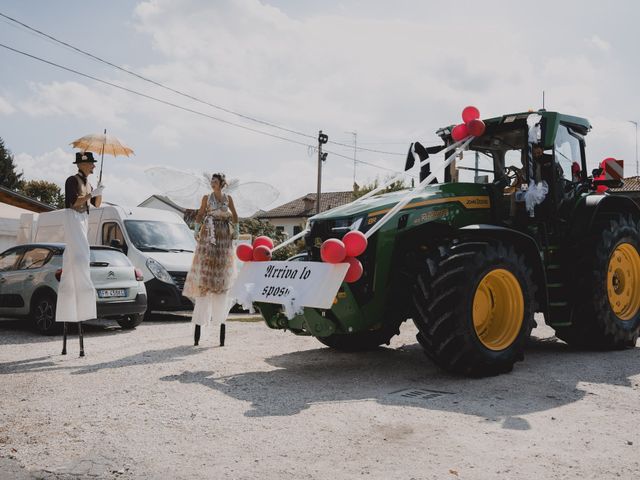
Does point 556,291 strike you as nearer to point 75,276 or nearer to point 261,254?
point 261,254

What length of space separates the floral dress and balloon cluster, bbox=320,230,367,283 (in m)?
2.72

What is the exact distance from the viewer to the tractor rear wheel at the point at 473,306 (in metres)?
5.79

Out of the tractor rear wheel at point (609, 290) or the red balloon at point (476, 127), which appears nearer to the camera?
the tractor rear wheel at point (609, 290)

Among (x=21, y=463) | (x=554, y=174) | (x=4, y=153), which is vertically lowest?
(x=21, y=463)

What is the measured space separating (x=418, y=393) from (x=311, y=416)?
1.19m

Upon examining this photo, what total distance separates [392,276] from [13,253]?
7.54 meters

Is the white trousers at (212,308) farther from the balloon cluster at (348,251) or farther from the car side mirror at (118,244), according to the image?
the car side mirror at (118,244)

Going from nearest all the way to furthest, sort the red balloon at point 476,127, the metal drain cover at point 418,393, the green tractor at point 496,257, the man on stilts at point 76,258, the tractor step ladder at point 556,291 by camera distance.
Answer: the metal drain cover at point 418,393 < the green tractor at point 496,257 < the tractor step ladder at point 556,291 < the man on stilts at point 76,258 < the red balloon at point 476,127

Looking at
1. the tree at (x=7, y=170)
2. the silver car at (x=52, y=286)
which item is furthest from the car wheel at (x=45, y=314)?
the tree at (x=7, y=170)

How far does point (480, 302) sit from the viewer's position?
20.9ft

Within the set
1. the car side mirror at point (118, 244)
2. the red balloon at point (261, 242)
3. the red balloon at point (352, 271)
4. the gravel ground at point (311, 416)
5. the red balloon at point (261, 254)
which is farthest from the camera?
the car side mirror at point (118, 244)

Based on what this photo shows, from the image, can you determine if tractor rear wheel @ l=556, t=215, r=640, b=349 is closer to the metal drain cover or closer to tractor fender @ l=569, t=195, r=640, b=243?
tractor fender @ l=569, t=195, r=640, b=243

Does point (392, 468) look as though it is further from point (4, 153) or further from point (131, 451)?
point (4, 153)

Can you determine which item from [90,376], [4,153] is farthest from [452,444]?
[4,153]
